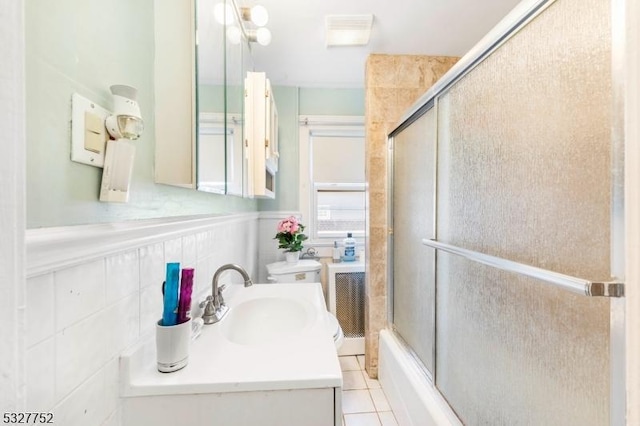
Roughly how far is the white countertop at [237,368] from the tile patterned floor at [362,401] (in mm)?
1097

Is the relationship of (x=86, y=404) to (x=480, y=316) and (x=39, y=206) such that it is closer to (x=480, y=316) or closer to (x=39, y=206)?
(x=39, y=206)

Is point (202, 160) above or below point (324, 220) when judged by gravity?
above

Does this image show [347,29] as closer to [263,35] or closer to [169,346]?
[263,35]

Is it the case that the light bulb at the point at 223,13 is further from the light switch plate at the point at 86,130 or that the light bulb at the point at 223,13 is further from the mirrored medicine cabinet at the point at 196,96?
the light switch plate at the point at 86,130

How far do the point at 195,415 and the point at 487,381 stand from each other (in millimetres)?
846

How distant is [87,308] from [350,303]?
6.27 ft

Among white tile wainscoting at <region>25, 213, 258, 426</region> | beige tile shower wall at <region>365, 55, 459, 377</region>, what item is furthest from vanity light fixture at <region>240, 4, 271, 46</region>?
white tile wainscoting at <region>25, 213, 258, 426</region>

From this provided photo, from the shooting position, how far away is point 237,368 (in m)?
0.64

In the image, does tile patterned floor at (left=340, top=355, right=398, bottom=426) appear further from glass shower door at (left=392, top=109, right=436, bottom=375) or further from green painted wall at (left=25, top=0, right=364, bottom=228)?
green painted wall at (left=25, top=0, right=364, bottom=228)

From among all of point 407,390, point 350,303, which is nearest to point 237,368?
point 407,390

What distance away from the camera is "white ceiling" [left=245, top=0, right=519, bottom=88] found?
1491 mm

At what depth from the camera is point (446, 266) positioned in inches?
44.8

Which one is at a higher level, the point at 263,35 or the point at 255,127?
the point at 263,35

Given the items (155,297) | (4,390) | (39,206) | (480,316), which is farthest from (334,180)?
(4,390)
